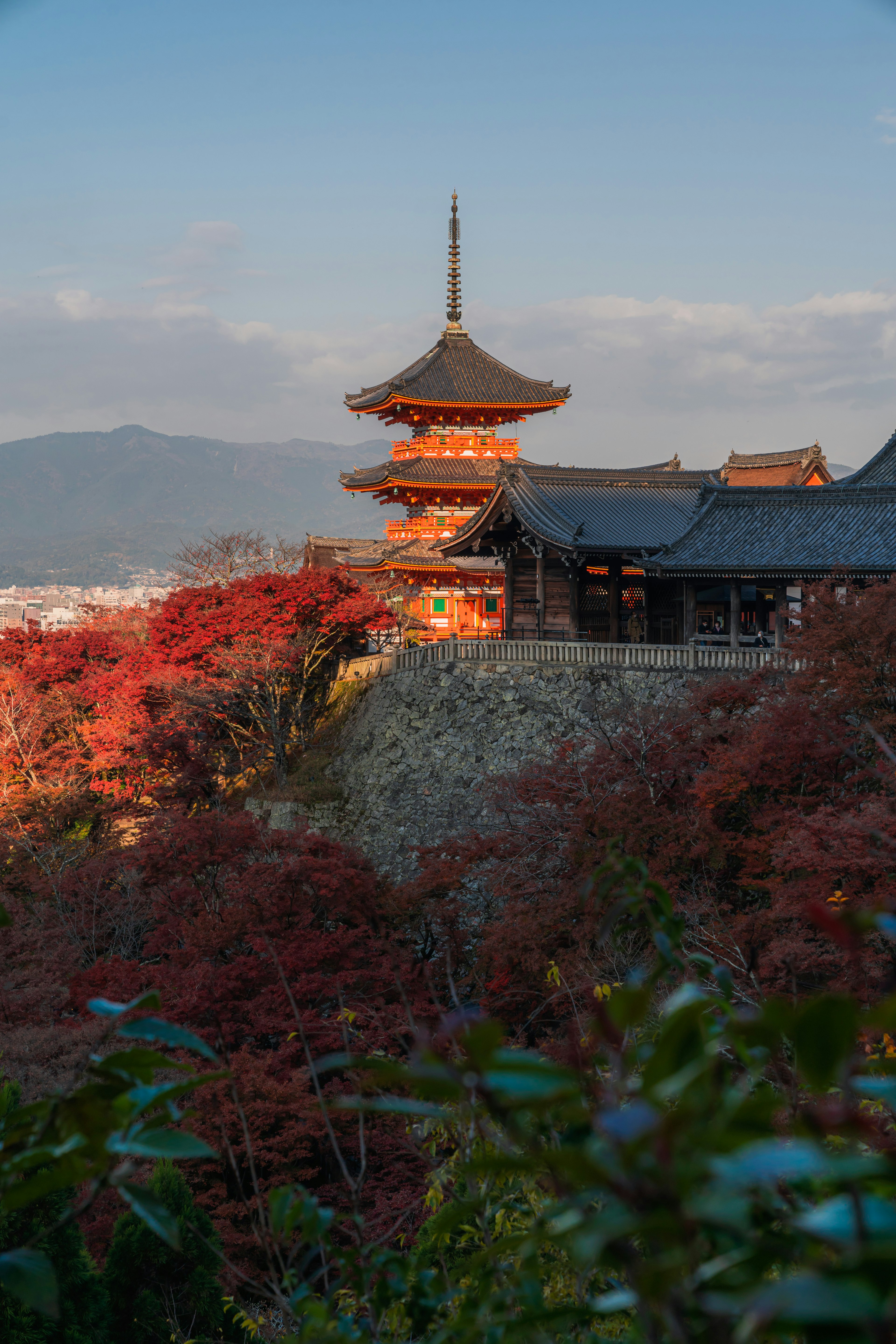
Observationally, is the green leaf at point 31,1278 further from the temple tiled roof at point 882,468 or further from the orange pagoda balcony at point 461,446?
the orange pagoda balcony at point 461,446

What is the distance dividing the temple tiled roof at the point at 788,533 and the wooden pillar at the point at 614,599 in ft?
10.7

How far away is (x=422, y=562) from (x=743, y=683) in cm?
1643

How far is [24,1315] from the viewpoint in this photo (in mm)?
6656

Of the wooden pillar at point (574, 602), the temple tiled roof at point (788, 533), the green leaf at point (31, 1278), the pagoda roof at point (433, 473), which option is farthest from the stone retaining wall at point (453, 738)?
the green leaf at point (31, 1278)

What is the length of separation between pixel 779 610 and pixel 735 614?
55.0 inches

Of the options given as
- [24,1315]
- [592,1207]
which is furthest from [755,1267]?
[24,1315]

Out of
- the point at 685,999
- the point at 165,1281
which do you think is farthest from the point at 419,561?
the point at 685,999

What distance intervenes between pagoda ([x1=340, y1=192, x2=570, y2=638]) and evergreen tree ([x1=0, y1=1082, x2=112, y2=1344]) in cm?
2287

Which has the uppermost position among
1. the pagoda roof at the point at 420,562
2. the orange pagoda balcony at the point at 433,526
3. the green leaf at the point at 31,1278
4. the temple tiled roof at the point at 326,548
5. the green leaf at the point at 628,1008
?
the orange pagoda balcony at the point at 433,526

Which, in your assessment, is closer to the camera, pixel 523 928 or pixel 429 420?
pixel 523 928

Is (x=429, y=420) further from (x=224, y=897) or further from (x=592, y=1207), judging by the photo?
(x=592, y=1207)

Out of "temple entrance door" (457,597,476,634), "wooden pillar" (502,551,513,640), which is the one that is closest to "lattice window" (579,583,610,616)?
"wooden pillar" (502,551,513,640)

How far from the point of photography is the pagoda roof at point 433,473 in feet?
99.9

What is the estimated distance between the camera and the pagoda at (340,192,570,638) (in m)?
30.3
